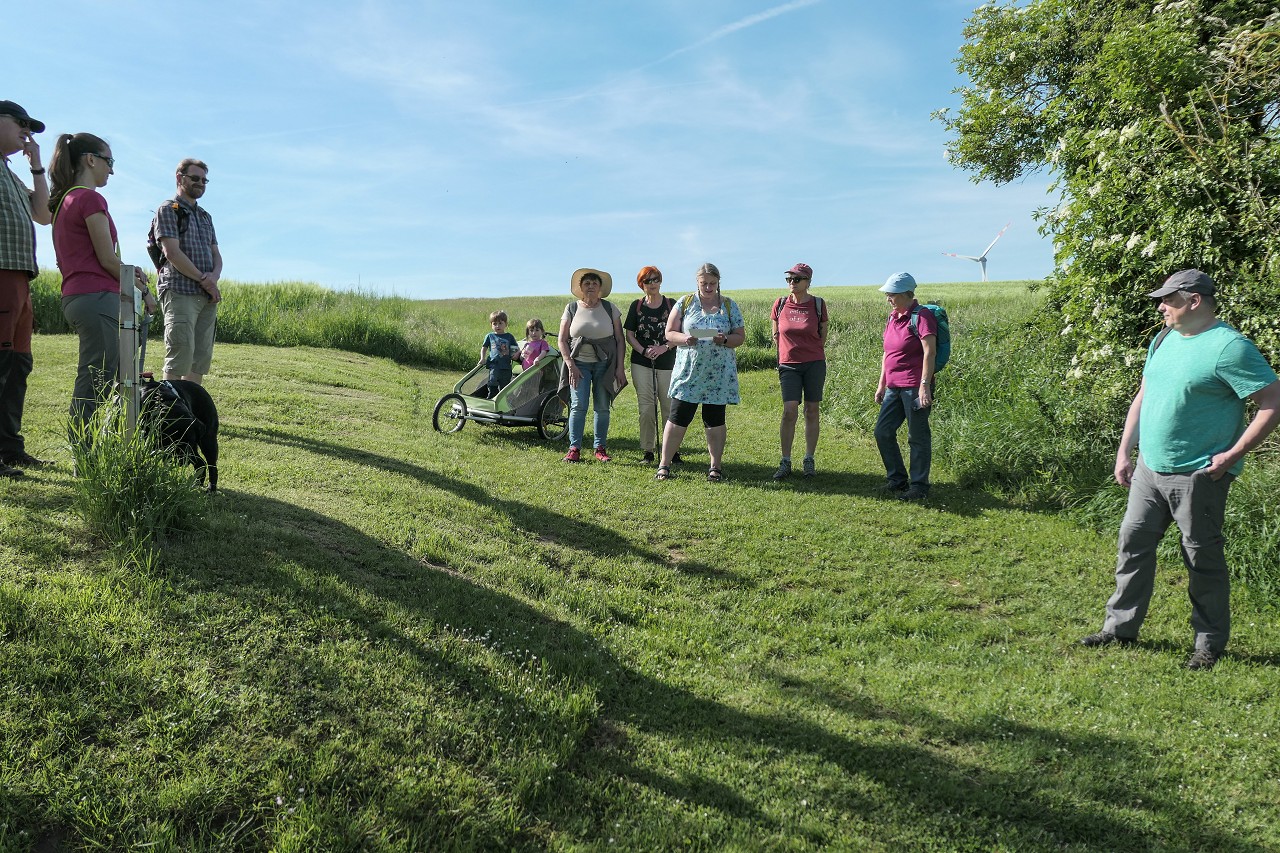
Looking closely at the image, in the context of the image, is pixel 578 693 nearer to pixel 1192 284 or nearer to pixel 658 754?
pixel 658 754

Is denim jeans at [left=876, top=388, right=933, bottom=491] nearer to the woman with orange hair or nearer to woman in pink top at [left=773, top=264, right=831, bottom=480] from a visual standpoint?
woman in pink top at [left=773, top=264, right=831, bottom=480]

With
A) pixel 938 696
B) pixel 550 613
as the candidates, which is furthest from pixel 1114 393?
pixel 550 613

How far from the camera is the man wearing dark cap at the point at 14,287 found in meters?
5.39

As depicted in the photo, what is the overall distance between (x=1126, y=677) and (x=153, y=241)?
8.13 meters

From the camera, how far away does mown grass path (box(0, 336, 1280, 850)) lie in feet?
10.1

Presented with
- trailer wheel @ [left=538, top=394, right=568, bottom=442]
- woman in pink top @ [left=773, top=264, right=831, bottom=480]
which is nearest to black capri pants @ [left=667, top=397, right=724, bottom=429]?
woman in pink top @ [left=773, top=264, right=831, bottom=480]

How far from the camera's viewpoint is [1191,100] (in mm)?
7641

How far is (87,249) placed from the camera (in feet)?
18.5

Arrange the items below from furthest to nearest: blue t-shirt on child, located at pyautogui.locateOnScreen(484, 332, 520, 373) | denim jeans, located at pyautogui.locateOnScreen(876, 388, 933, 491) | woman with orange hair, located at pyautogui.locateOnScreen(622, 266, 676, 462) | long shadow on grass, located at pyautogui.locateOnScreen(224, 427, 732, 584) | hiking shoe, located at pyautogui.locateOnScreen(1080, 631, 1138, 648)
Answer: blue t-shirt on child, located at pyautogui.locateOnScreen(484, 332, 520, 373), woman with orange hair, located at pyautogui.locateOnScreen(622, 266, 676, 462), denim jeans, located at pyautogui.locateOnScreen(876, 388, 933, 491), long shadow on grass, located at pyautogui.locateOnScreen(224, 427, 732, 584), hiking shoe, located at pyautogui.locateOnScreen(1080, 631, 1138, 648)

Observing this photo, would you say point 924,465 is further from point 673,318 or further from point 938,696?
point 938,696

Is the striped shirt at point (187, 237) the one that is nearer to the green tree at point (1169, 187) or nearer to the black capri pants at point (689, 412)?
the black capri pants at point (689, 412)

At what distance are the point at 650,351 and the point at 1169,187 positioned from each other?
5145 mm

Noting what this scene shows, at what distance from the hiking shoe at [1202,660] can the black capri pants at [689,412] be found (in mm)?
4370

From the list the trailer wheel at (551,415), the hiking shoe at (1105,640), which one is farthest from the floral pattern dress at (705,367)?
the hiking shoe at (1105,640)
